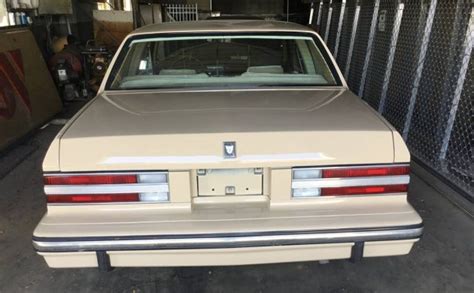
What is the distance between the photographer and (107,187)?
7.08 feet

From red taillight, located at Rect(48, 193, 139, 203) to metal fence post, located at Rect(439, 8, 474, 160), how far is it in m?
3.07

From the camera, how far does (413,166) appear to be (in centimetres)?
456

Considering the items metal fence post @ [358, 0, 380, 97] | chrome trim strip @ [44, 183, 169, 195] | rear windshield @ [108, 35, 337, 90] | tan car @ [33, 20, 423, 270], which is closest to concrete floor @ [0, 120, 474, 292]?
tan car @ [33, 20, 423, 270]

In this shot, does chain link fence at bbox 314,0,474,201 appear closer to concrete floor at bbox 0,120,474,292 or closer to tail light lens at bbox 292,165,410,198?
concrete floor at bbox 0,120,474,292

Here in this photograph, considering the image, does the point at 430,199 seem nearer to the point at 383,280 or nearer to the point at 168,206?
the point at 383,280

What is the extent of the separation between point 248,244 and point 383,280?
1.19 m

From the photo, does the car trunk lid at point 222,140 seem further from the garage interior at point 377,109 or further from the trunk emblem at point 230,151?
the garage interior at point 377,109

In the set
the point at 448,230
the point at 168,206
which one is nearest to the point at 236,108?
the point at 168,206

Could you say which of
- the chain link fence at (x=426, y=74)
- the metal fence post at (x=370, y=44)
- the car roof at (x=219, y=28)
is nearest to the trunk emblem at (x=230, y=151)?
the car roof at (x=219, y=28)

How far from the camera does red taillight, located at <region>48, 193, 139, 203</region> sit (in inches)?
85.5

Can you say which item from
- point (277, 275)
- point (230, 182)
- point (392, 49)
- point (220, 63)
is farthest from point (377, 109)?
point (230, 182)

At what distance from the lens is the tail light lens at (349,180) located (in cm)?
217

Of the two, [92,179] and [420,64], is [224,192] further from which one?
[420,64]

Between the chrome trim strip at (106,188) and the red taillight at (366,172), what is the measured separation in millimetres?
807
